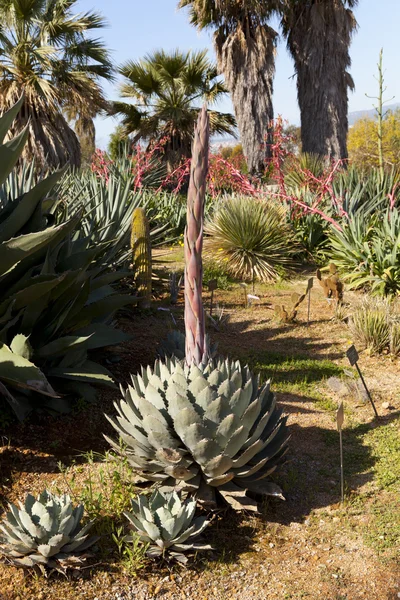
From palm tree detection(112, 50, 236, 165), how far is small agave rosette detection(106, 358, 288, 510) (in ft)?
59.6

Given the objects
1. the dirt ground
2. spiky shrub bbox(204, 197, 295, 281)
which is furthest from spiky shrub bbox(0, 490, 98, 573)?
spiky shrub bbox(204, 197, 295, 281)

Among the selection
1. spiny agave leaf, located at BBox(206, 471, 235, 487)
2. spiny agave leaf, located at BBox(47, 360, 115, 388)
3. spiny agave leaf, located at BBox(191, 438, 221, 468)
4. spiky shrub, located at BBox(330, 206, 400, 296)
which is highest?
spiky shrub, located at BBox(330, 206, 400, 296)

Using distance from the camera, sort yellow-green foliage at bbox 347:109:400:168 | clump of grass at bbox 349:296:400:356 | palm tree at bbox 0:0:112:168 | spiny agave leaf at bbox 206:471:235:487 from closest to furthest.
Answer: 1. spiny agave leaf at bbox 206:471:235:487
2. clump of grass at bbox 349:296:400:356
3. palm tree at bbox 0:0:112:168
4. yellow-green foliage at bbox 347:109:400:168

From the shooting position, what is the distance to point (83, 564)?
9.23 feet

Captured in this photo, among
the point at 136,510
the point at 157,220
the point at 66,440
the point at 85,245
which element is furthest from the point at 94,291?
the point at 157,220

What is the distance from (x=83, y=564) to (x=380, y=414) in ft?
8.53

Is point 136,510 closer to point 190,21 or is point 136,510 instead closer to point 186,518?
point 186,518

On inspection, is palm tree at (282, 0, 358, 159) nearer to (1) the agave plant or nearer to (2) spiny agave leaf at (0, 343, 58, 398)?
(1) the agave plant

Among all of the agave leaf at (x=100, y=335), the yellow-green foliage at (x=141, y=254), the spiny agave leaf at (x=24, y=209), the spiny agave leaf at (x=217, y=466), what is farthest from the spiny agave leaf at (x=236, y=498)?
the yellow-green foliage at (x=141, y=254)

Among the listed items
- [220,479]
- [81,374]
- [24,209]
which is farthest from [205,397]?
[24,209]

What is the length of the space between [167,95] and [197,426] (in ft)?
64.1

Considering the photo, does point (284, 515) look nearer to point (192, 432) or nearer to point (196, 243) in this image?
point (192, 432)

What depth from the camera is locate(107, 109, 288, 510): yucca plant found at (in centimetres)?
294

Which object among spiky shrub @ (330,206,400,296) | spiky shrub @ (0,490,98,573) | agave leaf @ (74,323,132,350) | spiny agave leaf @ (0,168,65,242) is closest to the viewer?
spiky shrub @ (0,490,98,573)
